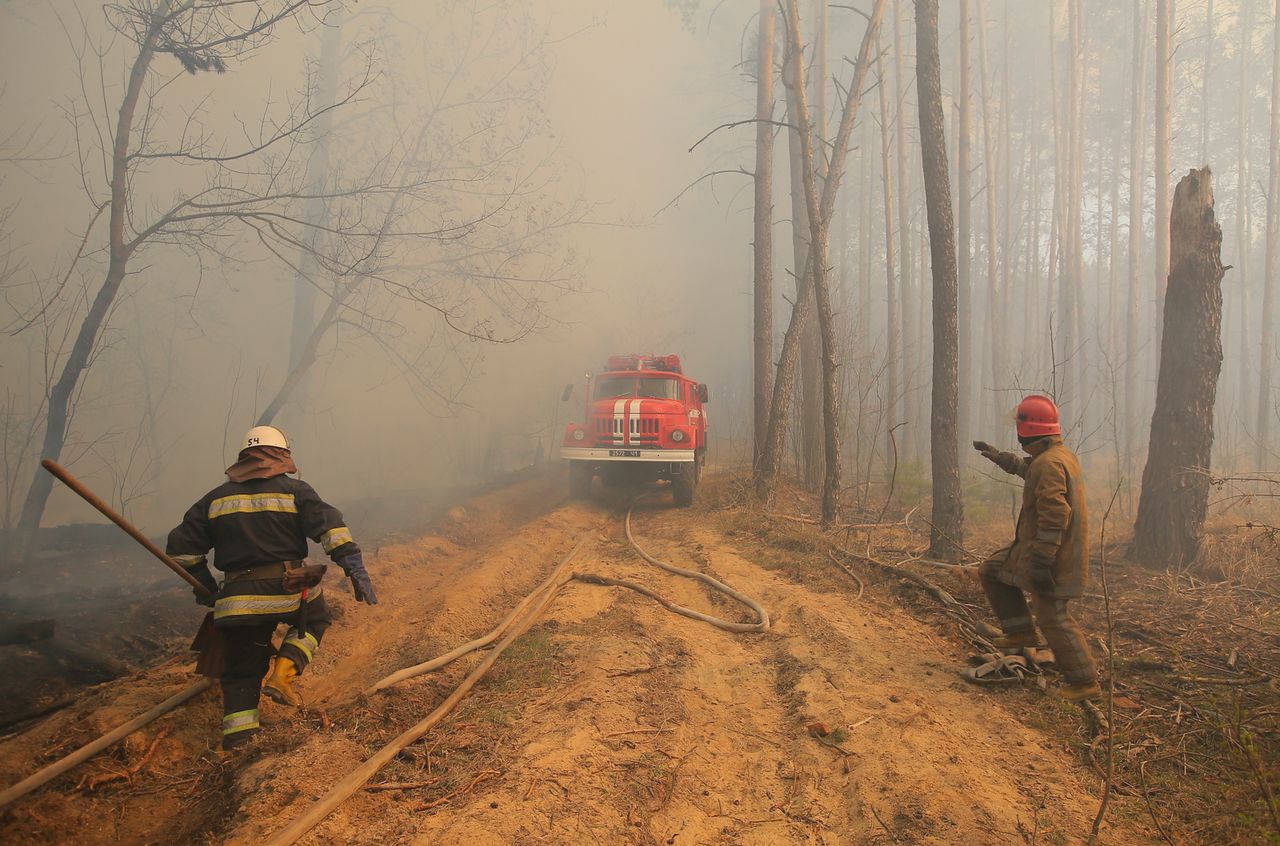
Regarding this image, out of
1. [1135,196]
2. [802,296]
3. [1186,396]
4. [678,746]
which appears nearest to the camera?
[678,746]

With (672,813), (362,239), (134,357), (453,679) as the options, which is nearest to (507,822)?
(672,813)

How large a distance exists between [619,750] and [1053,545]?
273cm

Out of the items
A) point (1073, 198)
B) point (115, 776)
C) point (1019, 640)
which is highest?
point (1073, 198)

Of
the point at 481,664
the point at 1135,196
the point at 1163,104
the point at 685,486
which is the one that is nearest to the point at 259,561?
the point at 481,664

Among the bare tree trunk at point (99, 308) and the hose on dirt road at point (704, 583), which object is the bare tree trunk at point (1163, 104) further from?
the bare tree trunk at point (99, 308)

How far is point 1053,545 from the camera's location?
3828 millimetres

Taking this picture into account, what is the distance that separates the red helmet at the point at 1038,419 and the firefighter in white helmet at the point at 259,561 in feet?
13.2

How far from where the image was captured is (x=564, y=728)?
346 cm

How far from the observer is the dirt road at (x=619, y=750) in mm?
2793

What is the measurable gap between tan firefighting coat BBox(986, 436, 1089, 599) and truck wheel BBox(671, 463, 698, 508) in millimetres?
7291

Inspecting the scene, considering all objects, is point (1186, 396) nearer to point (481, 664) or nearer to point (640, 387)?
point (481, 664)

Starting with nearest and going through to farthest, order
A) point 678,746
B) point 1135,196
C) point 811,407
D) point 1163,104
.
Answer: point 678,746 < point 811,407 < point 1163,104 < point 1135,196

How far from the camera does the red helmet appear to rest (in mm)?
4082

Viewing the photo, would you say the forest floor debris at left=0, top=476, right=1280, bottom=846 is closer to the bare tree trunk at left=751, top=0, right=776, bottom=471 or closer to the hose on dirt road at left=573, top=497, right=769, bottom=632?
the hose on dirt road at left=573, top=497, right=769, bottom=632
